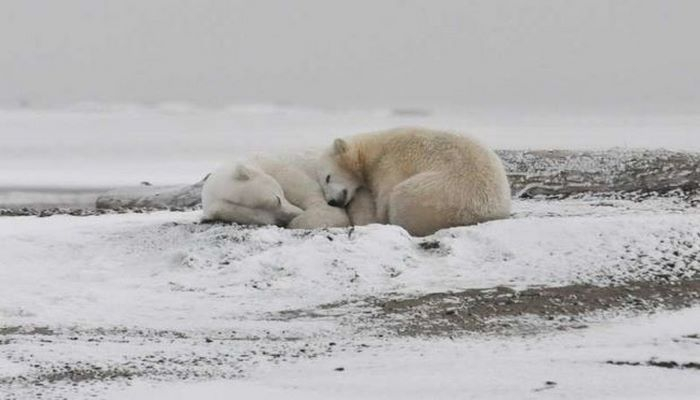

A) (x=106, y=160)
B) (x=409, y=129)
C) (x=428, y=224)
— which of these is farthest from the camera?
(x=106, y=160)

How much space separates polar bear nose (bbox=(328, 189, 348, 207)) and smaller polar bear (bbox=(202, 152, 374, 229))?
0.13 ft

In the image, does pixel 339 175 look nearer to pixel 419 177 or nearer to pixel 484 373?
pixel 419 177

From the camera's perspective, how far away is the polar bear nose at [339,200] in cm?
997

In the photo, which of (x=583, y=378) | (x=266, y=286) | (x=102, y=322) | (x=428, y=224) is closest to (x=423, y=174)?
(x=428, y=224)

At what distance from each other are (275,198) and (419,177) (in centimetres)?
129

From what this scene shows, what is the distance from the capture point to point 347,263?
8.30 metres

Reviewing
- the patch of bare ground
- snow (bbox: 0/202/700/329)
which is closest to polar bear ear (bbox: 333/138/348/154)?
snow (bbox: 0/202/700/329)

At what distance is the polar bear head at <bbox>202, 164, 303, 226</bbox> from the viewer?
9.79 m

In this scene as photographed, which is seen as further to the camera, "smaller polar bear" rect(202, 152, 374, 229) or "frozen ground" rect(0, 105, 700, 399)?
"smaller polar bear" rect(202, 152, 374, 229)

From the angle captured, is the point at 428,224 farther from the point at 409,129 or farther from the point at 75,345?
the point at 75,345

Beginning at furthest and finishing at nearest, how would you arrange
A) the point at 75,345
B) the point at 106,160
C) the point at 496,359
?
the point at 106,160, the point at 75,345, the point at 496,359

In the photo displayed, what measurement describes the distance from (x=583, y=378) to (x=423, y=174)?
4.26 m

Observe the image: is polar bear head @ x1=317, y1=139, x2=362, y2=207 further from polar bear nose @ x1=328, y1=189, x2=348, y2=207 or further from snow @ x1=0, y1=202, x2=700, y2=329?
snow @ x1=0, y1=202, x2=700, y2=329

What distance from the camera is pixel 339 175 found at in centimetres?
997
